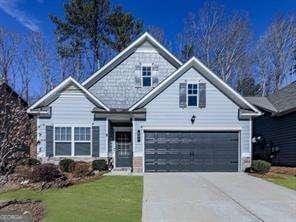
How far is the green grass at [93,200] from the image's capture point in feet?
41.7

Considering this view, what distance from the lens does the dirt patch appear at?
1321cm

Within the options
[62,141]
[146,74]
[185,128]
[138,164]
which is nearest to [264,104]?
[185,128]

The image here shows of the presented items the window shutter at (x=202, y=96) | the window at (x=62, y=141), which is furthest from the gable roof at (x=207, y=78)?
the window at (x=62, y=141)

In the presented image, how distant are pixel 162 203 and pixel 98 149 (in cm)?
1182

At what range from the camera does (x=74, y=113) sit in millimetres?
26578

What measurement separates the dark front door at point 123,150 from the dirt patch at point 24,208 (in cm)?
1289

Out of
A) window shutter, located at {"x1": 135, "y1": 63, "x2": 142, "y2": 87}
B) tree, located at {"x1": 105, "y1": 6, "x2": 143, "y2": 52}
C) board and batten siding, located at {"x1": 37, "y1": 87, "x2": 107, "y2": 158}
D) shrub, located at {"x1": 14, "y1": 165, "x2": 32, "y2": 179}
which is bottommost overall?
shrub, located at {"x1": 14, "y1": 165, "x2": 32, "y2": 179}

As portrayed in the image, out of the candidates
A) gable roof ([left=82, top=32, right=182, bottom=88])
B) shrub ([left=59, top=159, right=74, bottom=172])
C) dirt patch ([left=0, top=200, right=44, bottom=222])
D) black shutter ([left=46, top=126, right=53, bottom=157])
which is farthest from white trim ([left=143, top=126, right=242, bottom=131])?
dirt patch ([left=0, top=200, right=44, bottom=222])

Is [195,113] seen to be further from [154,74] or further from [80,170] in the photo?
[80,170]

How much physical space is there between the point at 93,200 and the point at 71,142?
11.3 metres

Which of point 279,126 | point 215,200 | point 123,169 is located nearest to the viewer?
point 215,200

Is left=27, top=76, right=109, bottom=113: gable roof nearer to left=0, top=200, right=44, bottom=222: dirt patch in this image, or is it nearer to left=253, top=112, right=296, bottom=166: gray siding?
left=253, top=112, right=296, bottom=166: gray siding

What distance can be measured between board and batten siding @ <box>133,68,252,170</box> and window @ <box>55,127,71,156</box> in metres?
3.65

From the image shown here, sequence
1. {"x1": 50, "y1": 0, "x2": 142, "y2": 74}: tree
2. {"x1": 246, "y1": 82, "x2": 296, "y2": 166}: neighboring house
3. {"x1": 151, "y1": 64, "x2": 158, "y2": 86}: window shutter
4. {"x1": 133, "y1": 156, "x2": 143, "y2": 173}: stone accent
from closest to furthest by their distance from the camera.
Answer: {"x1": 133, "y1": 156, "x2": 143, "y2": 173}: stone accent
{"x1": 246, "y1": 82, "x2": 296, "y2": 166}: neighboring house
{"x1": 151, "y1": 64, "x2": 158, "y2": 86}: window shutter
{"x1": 50, "y1": 0, "x2": 142, "y2": 74}: tree
